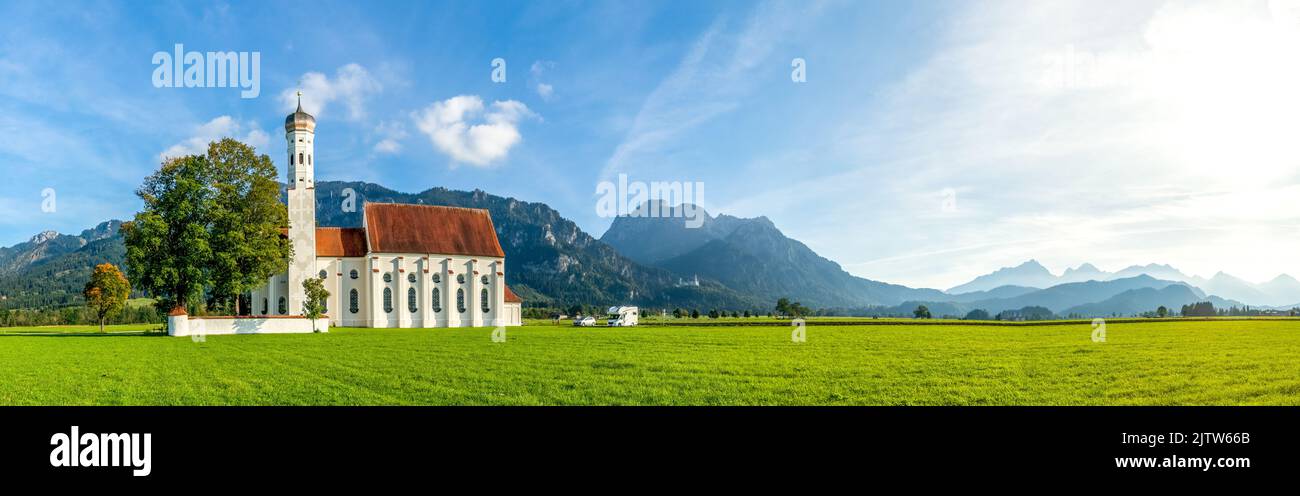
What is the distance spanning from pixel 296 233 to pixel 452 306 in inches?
644

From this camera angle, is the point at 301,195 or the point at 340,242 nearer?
the point at 301,195

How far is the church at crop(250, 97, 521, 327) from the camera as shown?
57.6 m

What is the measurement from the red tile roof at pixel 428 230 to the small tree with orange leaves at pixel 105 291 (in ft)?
71.4

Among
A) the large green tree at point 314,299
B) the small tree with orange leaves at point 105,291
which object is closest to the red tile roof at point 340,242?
the large green tree at point 314,299

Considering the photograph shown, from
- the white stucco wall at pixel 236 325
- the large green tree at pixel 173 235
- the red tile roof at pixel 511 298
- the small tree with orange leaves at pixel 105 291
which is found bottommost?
the white stucco wall at pixel 236 325

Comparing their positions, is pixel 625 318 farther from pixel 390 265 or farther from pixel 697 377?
pixel 697 377

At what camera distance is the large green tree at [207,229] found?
42.0 m

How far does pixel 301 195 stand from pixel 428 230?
505 inches

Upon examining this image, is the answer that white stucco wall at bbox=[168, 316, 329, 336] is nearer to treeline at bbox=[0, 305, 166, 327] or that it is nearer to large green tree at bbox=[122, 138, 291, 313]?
large green tree at bbox=[122, 138, 291, 313]

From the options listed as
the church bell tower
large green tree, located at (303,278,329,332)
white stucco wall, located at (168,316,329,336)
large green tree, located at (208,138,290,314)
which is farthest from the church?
white stucco wall, located at (168,316,329,336)

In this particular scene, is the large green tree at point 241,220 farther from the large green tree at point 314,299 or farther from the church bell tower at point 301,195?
the church bell tower at point 301,195

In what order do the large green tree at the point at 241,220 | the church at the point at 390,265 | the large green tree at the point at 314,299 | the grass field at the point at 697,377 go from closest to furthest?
the grass field at the point at 697,377, the large green tree at the point at 241,220, the large green tree at the point at 314,299, the church at the point at 390,265

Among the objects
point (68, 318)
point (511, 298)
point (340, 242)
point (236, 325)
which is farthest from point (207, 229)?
point (68, 318)

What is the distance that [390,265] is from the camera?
62438 mm
